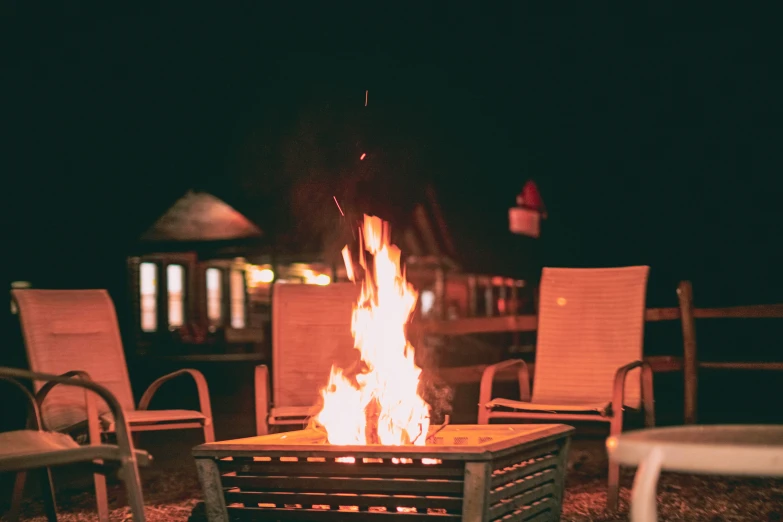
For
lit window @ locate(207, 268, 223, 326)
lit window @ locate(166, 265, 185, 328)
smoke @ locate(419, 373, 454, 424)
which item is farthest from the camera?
lit window @ locate(207, 268, 223, 326)

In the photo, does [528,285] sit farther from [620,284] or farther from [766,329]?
[620,284]

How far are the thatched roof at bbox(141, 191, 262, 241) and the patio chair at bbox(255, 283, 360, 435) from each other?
28.6 ft

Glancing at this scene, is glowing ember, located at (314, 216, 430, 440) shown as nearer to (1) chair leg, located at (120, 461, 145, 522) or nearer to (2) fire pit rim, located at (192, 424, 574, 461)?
(2) fire pit rim, located at (192, 424, 574, 461)

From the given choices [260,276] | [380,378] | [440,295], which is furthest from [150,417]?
[440,295]

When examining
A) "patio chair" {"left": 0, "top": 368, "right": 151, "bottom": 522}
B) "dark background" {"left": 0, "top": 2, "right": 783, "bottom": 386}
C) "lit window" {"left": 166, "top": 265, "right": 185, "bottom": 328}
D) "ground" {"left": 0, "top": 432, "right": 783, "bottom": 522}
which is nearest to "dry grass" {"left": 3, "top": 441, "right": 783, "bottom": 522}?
"ground" {"left": 0, "top": 432, "right": 783, "bottom": 522}

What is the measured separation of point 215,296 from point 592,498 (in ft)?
45.0

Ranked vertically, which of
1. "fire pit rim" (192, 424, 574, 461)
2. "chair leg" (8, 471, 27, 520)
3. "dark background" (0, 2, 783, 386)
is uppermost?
"dark background" (0, 2, 783, 386)

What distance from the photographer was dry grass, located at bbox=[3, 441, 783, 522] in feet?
11.0

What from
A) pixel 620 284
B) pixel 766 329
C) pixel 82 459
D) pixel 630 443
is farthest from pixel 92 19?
pixel 766 329

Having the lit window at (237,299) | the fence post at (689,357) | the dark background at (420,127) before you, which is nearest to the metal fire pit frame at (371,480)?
the fence post at (689,357)

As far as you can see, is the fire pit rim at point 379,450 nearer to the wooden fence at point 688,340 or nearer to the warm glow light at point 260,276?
the wooden fence at point 688,340

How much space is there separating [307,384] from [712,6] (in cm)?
1277

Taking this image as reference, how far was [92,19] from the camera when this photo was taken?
13367 millimetres

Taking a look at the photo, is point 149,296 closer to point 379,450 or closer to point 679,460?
point 379,450
